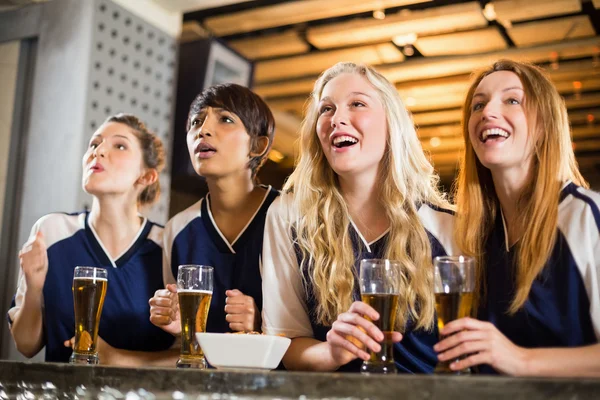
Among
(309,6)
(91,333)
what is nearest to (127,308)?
(91,333)

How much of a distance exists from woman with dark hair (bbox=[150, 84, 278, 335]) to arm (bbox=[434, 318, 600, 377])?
3.03 feet

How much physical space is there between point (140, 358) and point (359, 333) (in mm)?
1150

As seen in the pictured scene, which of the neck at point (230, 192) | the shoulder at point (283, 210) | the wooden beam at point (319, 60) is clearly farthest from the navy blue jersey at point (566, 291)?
the wooden beam at point (319, 60)

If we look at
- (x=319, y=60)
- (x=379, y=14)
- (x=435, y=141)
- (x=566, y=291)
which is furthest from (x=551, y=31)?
(x=566, y=291)

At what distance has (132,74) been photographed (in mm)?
3881

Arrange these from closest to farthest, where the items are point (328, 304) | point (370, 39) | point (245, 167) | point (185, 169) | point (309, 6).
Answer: point (328, 304) < point (245, 167) < point (185, 169) < point (309, 6) < point (370, 39)

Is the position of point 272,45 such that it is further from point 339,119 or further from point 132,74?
point 339,119

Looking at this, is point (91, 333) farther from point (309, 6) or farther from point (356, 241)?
point (309, 6)

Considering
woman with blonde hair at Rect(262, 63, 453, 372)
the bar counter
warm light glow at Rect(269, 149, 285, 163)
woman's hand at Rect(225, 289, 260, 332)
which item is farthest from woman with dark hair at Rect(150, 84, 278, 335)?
warm light glow at Rect(269, 149, 285, 163)

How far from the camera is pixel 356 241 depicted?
1.93 m

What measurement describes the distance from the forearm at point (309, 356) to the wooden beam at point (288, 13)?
126 inches

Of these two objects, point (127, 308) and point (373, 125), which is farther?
point (127, 308)

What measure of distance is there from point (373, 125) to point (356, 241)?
1.07 ft

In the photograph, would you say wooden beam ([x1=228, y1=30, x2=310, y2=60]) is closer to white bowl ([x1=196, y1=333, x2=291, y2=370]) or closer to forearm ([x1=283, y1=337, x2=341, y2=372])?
forearm ([x1=283, y1=337, x2=341, y2=372])
